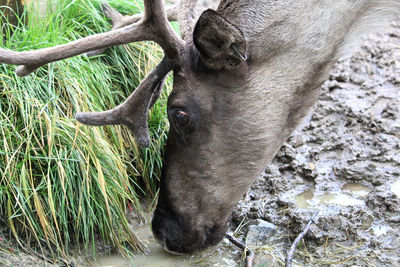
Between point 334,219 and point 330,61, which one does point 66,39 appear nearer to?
point 330,61

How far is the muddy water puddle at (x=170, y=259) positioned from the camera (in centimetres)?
358

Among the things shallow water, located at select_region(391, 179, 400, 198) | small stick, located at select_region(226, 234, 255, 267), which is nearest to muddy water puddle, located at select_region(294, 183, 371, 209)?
shallow water, located at select_region(391, 179, 400, 198)

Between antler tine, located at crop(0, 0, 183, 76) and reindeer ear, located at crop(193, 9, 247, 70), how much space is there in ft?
0.76

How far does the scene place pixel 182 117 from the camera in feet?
9.96

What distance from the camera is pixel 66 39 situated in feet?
13.3

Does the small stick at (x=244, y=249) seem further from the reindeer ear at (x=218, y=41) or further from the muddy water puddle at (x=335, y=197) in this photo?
the reindeer ear at (x=218, y=41)

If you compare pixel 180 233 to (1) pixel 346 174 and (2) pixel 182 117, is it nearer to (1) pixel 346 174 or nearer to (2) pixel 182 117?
(2) pixel 182 117

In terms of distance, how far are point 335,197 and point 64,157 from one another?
2043 mm

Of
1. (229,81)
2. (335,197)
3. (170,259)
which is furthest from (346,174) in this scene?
(229,81)

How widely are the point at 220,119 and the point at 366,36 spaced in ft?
3.10

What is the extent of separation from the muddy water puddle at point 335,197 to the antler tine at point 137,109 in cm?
155

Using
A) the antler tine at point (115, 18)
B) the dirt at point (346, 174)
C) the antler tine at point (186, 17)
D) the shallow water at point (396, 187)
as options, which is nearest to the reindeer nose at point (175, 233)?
the dirt at point (346, 174)

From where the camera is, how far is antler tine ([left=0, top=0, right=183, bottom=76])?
3.03 meters

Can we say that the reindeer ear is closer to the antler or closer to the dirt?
the antler
